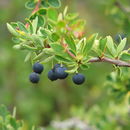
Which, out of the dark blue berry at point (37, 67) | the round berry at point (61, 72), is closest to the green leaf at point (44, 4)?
the dark blue berry at point (37, 67)

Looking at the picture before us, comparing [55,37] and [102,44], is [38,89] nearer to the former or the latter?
[102,44]

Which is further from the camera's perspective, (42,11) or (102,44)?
(42,11)

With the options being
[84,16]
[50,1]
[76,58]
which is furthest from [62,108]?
[76,58]

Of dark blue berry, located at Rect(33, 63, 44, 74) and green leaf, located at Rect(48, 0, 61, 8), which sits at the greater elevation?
green leaf, located at Rect(48, 0, 61, 8)

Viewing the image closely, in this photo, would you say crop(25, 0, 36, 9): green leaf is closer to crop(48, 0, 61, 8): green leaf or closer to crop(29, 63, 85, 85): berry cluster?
crop(48, 0, 61, 8): green leaf

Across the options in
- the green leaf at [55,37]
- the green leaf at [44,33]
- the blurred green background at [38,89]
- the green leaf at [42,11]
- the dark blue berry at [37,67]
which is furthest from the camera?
the blurred green background at [38,89]

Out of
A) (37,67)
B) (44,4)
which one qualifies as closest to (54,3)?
(44,4)

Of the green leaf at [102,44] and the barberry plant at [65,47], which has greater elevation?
the green leaf at [102,44]

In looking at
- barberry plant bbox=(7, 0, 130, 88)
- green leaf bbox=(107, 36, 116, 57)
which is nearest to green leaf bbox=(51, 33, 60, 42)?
barberry plant bbox=(7, 0, 130, 88)

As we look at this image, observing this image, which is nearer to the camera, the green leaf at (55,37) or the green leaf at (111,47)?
the green leaf at (55,37)

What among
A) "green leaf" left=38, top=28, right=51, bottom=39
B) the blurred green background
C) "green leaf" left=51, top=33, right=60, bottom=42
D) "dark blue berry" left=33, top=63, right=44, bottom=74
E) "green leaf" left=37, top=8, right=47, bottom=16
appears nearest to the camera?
"green leaf" left=51, top=33, right=60, bottom=42

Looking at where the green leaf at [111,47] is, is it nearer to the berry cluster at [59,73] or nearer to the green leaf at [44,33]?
the berry cluster at [59,73]
